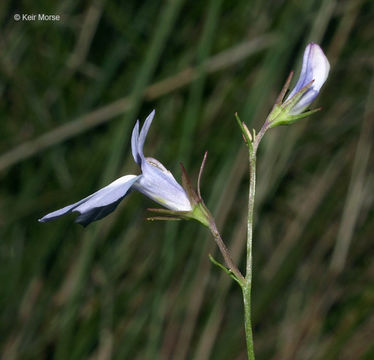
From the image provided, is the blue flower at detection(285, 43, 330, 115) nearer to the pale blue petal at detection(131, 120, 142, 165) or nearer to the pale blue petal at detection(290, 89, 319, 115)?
the pale blue petal at detection(290, 89, 319, 115)

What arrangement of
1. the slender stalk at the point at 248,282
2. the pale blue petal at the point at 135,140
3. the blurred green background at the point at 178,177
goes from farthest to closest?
the blurred green background at the point at 178,177 → the pale blue petal at the point at 135,140 → the slender stalk at the point at 248,282

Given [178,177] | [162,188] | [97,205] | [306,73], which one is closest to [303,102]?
[306,73]

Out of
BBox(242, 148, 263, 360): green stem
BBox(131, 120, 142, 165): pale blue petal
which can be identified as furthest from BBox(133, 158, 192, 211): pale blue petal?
BBox(242, 148, 263, 360): green stem

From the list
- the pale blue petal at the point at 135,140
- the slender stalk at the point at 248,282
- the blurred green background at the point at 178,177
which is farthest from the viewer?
the blurred green background at the point at 178,177

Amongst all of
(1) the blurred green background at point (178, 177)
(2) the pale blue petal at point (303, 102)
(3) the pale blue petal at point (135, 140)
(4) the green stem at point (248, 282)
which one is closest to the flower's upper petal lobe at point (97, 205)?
(3) the pale blue petal at point (135, 140)

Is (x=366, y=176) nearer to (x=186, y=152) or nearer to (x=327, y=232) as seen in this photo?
(x=327, y=232)

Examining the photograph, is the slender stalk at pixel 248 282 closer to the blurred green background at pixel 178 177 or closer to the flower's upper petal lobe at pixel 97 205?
the flower's upper petal lobe at pixel 97 205
